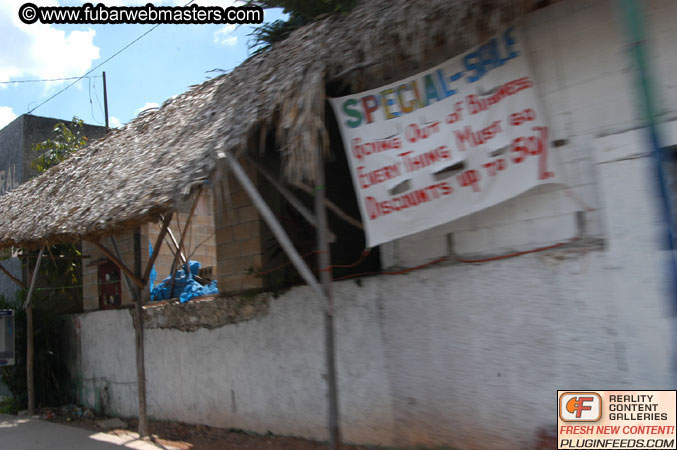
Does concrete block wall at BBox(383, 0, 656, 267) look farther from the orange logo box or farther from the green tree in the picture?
the green tree

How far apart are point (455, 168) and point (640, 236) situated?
57.5 inches

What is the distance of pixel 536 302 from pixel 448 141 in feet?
4.74

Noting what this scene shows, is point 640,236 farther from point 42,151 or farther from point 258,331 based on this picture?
point 42,151

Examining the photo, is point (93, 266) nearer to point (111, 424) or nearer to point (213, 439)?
point (111, 424)

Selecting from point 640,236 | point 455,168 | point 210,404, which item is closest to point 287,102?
point 455,168

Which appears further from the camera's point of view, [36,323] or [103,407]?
[36,323]

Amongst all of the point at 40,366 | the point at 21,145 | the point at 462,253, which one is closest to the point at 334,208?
the point at 462,253

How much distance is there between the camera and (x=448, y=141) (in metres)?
4.59

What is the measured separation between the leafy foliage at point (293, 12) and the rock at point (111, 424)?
19.1 feet

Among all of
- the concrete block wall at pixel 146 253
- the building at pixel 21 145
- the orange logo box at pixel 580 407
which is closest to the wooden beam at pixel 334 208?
the orange logo box at pixel 580 407

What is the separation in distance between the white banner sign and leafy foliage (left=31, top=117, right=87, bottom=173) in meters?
10.7

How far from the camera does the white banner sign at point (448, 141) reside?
171 inches

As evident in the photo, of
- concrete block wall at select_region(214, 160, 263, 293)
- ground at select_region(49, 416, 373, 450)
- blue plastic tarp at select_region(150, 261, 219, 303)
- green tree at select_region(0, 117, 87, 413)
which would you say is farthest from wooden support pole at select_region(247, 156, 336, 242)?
green tree at select_region(0, 117, 87, 413)

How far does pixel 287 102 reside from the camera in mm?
4836
